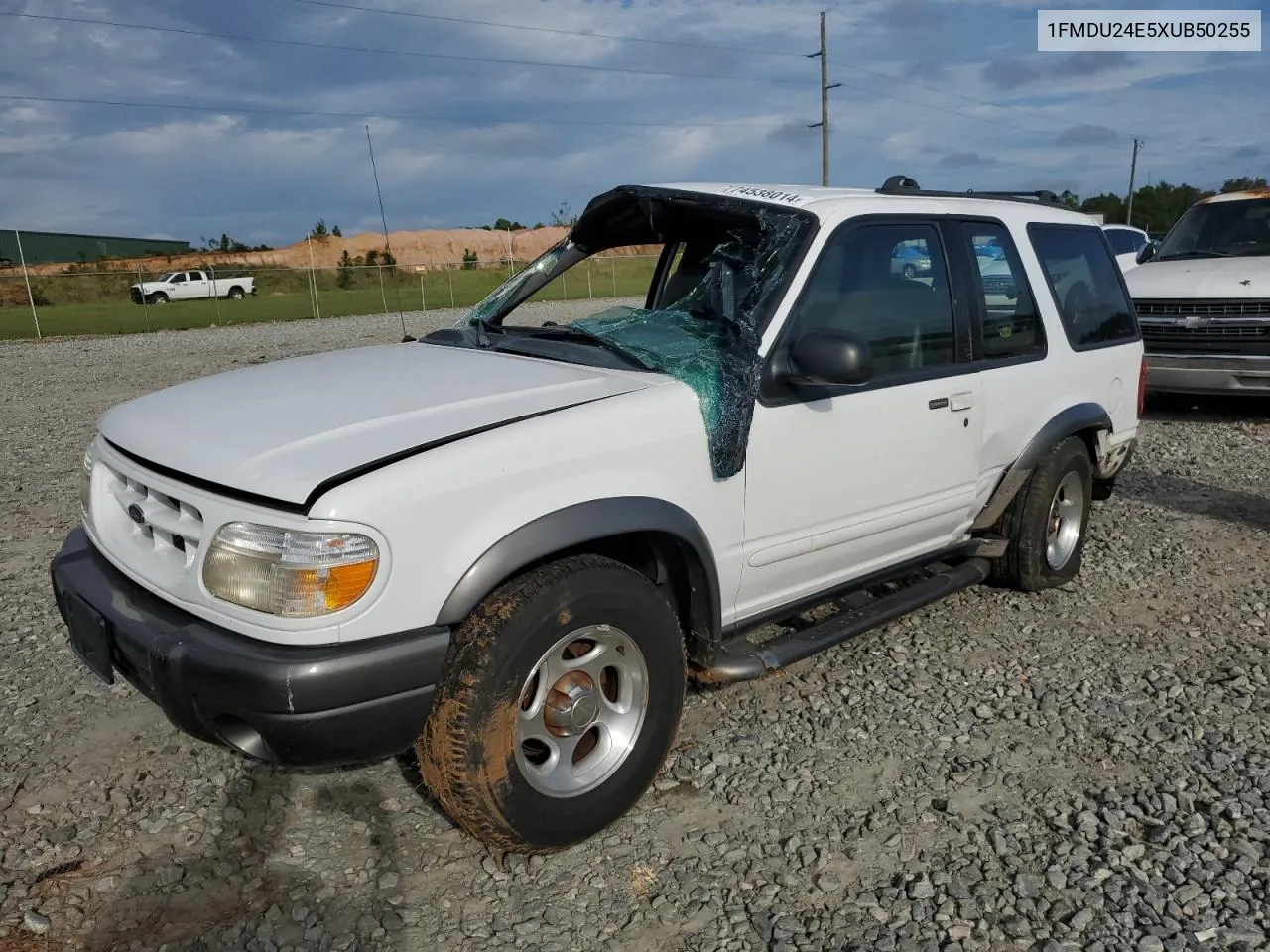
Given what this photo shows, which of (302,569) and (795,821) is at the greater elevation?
(302,569)

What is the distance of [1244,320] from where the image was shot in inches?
324

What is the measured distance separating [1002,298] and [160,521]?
3.36 metres

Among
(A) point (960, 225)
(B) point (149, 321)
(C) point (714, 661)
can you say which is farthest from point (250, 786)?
(B) point (149, 321)

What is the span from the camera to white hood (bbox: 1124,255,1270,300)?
27.2ft

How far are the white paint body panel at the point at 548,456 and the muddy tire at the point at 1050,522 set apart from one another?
0.29 meters

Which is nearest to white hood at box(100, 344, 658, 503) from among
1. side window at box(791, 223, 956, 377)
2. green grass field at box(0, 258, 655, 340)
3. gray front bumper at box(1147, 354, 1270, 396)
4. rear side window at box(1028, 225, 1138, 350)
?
side window at box(791, 223, 956, 377)

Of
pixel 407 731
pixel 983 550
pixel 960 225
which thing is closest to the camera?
pixel 407 731

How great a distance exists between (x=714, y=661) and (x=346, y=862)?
127cm

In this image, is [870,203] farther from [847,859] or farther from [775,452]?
[847,859]

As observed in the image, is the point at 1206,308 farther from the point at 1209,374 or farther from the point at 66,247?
the point at 66,247

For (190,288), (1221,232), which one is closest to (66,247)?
(190,288)

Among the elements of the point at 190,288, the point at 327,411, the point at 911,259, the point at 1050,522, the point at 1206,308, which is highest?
the point at 911,259

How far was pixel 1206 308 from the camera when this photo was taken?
27.8 ft

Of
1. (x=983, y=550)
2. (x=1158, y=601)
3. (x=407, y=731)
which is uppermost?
(x=407, y=731)
